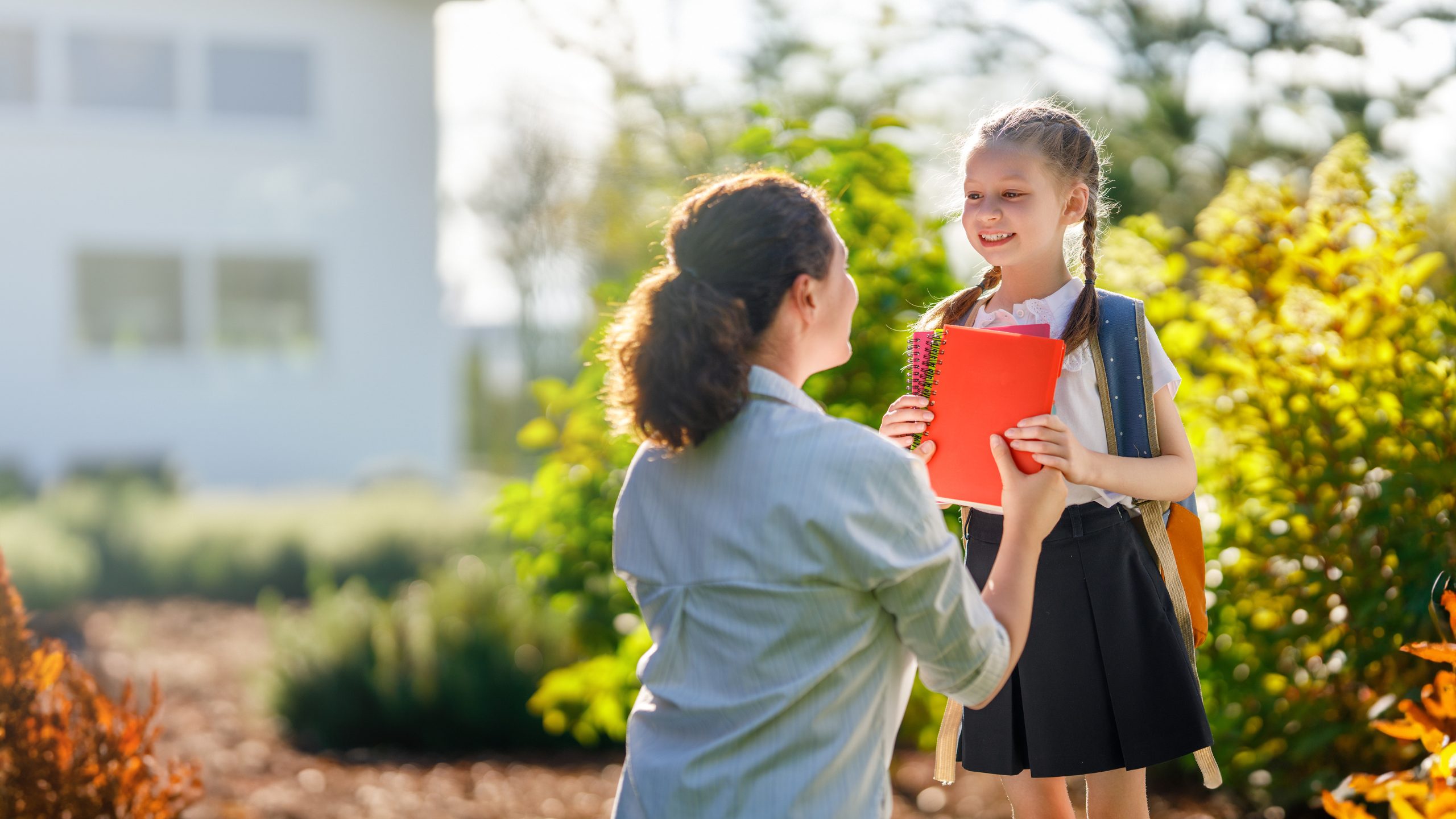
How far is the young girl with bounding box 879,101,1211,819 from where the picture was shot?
1.86m

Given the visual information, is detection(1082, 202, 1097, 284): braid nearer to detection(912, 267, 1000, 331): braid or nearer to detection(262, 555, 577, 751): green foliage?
detection(912, 267, 1000, 331): braid

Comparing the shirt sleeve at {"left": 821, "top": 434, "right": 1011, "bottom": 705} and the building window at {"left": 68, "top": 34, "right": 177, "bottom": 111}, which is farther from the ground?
the building window at {"left": 68, "top": 34, "right": 177, "bottom": 111}

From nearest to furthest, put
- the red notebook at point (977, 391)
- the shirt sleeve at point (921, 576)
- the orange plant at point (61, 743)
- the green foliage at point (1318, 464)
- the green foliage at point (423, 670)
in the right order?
the shirt sleeve at point (921, 576) < the red notebook at point (977, 391) < the orange plant at point (61, 743) < the green foliage at point (1318, 464) < the green foliage at point (423, 670)

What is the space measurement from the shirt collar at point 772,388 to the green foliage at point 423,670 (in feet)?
11.7

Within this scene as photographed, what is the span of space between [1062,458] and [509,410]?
17323 millimetres

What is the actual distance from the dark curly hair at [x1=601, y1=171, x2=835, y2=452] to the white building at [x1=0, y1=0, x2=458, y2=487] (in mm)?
12536

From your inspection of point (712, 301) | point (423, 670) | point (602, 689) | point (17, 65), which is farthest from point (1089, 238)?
point (17, 65)

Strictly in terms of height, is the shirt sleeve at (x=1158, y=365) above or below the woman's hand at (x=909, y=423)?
above

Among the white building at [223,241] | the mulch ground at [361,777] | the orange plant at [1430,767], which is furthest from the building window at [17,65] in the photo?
the orange plant at [1430,767]

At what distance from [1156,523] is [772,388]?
75cm

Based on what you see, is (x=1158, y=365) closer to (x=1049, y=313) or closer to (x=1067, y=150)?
(x=1049, y=313)

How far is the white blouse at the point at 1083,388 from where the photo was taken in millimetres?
1864

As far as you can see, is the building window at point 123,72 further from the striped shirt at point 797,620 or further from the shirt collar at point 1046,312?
the striped shirt at point 797,620

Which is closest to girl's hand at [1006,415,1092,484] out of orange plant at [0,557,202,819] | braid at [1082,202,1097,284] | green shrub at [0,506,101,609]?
braid at [1082,202,1097,284]
